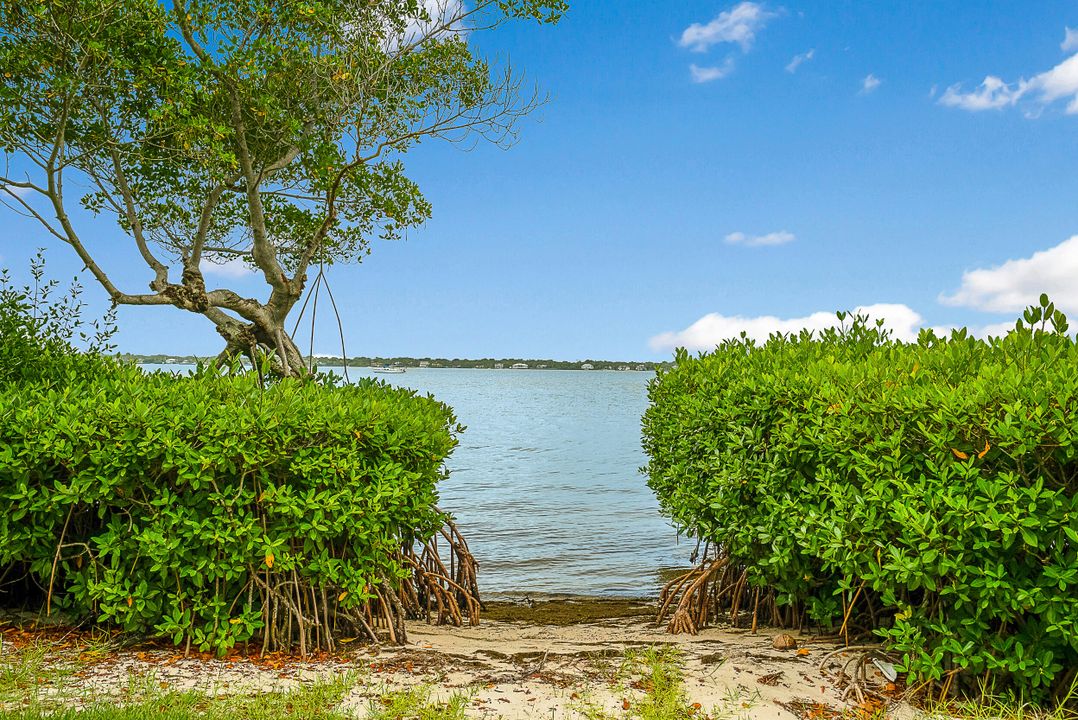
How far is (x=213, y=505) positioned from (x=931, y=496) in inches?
168

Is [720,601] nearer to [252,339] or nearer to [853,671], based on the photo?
[853,671]

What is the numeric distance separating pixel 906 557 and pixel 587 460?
20.2 meters

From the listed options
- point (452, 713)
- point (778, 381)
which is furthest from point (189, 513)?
point (778, 381)

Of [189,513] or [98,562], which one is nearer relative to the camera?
[189,513]

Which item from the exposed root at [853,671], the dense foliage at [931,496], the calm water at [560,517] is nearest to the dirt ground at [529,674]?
the exposed root at [853,671]

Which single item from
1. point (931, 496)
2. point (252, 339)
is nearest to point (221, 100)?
point (252, 339)

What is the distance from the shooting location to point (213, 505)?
544 cm

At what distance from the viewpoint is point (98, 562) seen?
19.0 ft

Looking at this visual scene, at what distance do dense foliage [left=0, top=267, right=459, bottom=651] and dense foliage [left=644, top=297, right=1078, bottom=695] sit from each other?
8.26ft

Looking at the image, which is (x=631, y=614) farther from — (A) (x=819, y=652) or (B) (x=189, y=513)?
(B) (x=189, y=513)

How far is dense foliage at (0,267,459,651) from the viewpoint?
5.32 meters

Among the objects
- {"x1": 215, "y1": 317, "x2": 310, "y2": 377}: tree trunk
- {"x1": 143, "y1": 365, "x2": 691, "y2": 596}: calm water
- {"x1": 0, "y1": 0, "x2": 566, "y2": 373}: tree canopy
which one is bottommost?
{"x1": 143, "y1": 365, "x2": 691, "y2": 596}: calm water

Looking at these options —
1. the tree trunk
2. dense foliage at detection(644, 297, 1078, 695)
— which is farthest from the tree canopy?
dense foliage at detection(644, 297, 1078, 695)

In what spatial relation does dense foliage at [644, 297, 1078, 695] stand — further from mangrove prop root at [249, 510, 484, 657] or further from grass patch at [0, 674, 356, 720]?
grass patch at [0, 674, 356, 720]
